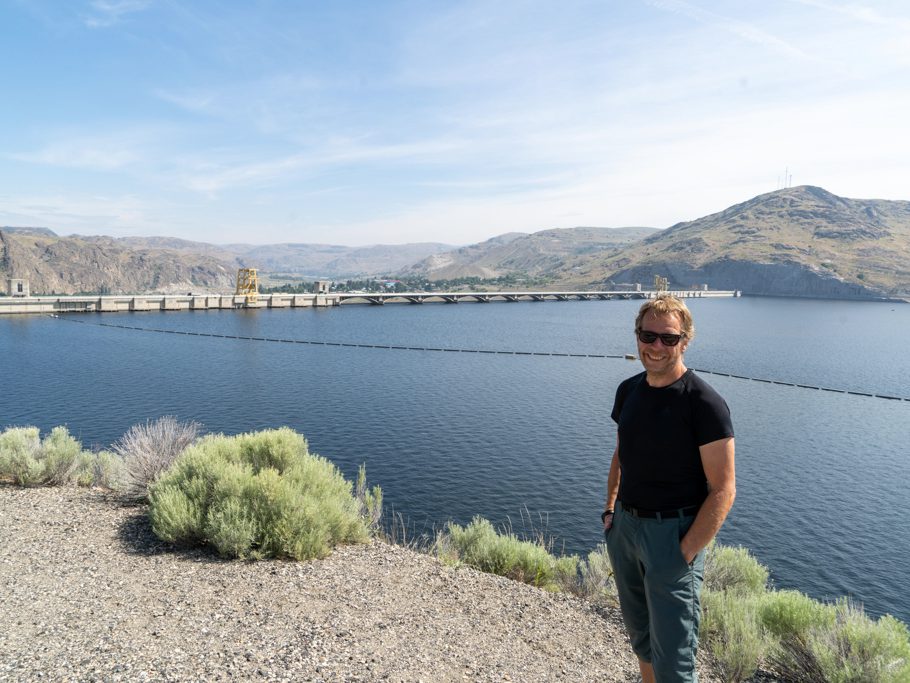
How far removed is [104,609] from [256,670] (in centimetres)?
190

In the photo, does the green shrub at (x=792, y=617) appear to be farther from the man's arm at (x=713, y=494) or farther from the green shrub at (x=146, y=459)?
the green shrub at (x=146, y=459)

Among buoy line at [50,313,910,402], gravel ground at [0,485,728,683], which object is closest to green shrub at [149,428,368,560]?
gravel ground at [0,485,728,683]

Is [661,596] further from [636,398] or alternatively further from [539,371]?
[539,371]

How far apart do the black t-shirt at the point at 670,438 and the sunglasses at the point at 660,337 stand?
0.65 feet

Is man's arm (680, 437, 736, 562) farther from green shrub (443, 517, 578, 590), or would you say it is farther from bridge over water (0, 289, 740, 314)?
bridge over water (0, 289, 740, 314)

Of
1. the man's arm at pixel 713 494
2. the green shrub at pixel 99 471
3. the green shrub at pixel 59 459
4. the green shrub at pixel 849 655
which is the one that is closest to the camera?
the man's arm at pixel 713 494

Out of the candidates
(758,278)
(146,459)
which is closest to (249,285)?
(146,459)

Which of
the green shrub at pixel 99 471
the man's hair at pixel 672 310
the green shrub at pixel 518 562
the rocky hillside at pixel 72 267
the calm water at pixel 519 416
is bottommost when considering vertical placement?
the calm water at pixel 519 416

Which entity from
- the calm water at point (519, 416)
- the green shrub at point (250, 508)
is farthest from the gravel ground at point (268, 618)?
the calm water at point (519, 416)

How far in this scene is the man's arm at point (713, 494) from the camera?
2.93 meters

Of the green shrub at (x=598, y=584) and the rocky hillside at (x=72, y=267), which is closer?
the green shrub at (x=598, y=584)

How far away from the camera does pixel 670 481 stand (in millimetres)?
3125

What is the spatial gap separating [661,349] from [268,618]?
4264mm

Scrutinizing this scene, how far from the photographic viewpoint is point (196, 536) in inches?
277
